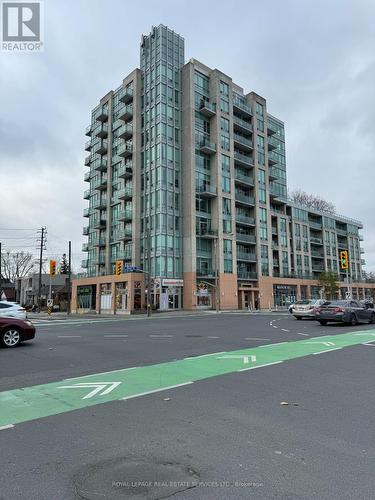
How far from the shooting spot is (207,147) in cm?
5606

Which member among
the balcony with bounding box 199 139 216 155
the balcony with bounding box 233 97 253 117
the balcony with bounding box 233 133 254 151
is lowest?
the balcony with bounding box 199 139 216 155

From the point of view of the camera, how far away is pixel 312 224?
81375mm

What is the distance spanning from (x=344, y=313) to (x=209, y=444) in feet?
63.7

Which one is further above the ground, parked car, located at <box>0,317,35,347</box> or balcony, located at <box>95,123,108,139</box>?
balcony, located at <box>95,123,108,139</box>

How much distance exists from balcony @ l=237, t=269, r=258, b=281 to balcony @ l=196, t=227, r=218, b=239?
7792 mm

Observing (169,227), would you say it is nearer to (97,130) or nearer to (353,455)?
(97,130)

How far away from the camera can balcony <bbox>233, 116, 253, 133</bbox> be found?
61959 mm

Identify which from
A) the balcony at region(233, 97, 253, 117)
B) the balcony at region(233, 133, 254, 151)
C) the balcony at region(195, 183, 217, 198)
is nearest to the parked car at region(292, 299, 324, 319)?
the balcony at region(195, 183, 217, 198)

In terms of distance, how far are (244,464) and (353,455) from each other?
1234 mm

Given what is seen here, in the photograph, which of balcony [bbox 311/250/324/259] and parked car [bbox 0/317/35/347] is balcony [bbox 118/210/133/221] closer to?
balcony [bbox 311/250/324/259]

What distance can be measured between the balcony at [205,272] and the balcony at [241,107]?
86.8 ft

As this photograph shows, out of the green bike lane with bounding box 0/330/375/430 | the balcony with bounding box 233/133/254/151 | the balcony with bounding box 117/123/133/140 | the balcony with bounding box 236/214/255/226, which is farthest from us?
the balcony with bounding box 233/133/254/151

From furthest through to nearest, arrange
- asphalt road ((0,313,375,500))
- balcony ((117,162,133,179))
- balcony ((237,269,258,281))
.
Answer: balcony ((237,269,258,281)) → balcony ((117,162,133,179)) → asphalt road ((0,313,375,500))

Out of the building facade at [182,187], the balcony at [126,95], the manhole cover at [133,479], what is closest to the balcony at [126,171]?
the building facade at [182,187]
